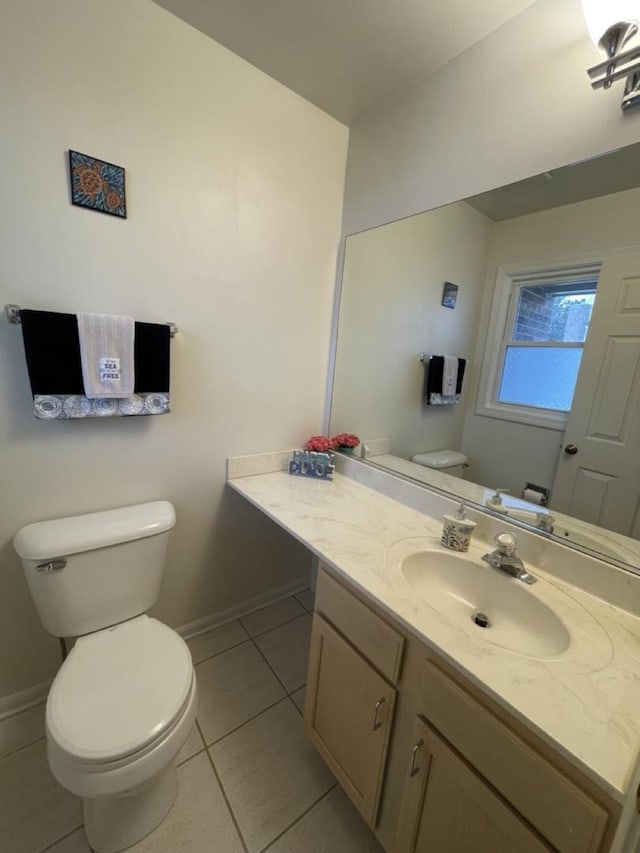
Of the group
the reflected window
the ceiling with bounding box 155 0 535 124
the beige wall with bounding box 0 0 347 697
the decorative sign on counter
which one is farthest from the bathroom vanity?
the ceiling with bounding box 155 0 535 124

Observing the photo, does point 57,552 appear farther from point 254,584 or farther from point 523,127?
point 523,127

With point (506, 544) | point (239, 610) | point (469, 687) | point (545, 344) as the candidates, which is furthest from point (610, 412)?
point (239, 610)

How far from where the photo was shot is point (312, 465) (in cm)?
170

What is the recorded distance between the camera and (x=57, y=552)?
3.56 ft

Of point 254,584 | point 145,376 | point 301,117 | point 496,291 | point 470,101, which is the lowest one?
point 254,584

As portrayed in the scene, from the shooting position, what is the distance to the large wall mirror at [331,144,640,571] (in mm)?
956

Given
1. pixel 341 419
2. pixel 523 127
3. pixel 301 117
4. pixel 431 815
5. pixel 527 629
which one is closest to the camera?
pixel 431 815

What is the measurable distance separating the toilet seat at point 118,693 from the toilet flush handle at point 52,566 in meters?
0.25

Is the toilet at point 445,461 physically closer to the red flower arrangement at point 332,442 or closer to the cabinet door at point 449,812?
the red flower arrangement at point 332,442

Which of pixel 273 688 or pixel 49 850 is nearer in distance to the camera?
pixel 49 850

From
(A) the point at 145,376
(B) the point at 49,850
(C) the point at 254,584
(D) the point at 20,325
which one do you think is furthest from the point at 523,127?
(B) the point at 49,850

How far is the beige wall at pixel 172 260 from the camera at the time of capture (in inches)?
41.3

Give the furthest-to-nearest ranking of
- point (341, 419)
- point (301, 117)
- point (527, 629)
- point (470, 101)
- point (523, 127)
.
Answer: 1. point (341, 419)
2. point (301, 117)
3. point (470, 101)
4. point (523, 127)
5. point (527, 629)

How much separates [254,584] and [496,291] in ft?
5.82
